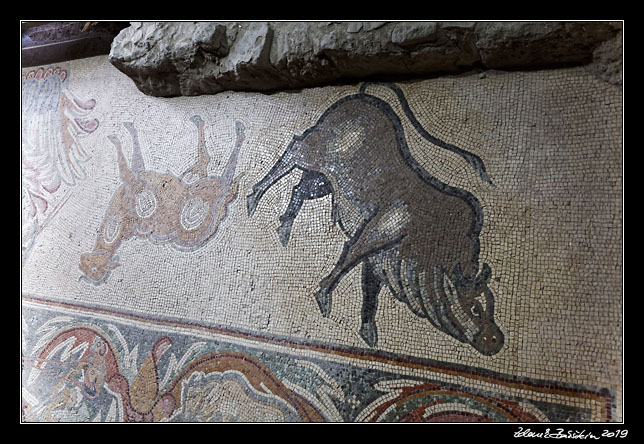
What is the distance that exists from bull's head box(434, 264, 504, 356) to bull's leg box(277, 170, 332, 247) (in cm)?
87

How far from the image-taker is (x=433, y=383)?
214 cm

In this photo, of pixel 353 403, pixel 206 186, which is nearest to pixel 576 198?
pixel 353 403

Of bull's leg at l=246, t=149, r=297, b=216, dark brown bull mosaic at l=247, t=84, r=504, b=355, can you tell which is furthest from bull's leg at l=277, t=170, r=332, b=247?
bull's leg at l=246, t=149, r=297, b=216

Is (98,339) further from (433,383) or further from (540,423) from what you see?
(540,423)

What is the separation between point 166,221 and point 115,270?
0.46 meters

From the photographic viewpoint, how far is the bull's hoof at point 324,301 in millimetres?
2482

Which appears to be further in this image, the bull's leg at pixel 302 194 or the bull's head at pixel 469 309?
the bull's leg at pixel 302 194

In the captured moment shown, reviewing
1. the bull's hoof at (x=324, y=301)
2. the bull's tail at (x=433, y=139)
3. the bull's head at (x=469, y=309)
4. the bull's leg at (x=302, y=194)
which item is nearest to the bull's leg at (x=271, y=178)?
the bull's leg at (x=302, y=194)

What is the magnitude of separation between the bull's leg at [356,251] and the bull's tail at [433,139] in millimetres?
505

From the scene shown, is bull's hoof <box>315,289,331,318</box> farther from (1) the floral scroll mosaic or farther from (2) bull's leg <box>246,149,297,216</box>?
(2) bull's leg <box>246,149,297,216</box>

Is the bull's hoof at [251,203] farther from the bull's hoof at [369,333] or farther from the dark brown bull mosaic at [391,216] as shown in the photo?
the bull's hoof at [369,333]

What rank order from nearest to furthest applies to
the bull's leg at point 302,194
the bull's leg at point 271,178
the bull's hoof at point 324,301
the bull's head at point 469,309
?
the bull's head at point 469,309 < the bull's hoof at point 324,301 < the bull's leg at point 302,194 < the bull's leg at point 271,178

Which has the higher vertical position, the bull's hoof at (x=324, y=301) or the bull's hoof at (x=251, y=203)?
the bull's hoof at (x=251, y=203)

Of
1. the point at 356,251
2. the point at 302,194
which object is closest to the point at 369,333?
the point at 356,251
